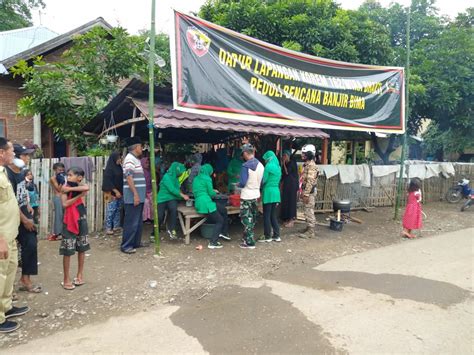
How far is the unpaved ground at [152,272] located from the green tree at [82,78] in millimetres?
3236

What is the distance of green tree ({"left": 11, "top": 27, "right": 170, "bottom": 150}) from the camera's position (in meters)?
7.70

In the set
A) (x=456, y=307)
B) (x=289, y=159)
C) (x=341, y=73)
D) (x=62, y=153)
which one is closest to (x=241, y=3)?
(x=341, y=73)

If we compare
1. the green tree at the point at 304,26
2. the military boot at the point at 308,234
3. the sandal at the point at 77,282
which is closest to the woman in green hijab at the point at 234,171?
the military boot at the point at 308,234

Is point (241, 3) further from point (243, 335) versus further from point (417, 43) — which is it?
point (243, 335)

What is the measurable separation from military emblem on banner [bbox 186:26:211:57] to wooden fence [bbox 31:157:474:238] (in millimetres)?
3092

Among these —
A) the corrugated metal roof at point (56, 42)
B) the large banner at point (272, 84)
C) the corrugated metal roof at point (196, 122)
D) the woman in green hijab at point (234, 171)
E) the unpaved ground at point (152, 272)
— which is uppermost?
the corrugated metal roof at point (56, 42)

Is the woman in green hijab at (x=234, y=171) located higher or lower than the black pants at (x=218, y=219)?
higher

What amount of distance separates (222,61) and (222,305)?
3.71 meters

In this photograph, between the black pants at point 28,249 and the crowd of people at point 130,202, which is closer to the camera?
the crowd of people at point 130,202

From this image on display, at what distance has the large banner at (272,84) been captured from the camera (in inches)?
205

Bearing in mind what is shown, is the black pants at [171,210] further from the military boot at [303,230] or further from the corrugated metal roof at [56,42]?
the corrugated metal roof at [56,42]

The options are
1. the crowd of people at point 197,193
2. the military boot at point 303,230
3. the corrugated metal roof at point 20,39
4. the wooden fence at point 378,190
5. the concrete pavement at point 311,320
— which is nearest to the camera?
the concrete pavement at point 311,320

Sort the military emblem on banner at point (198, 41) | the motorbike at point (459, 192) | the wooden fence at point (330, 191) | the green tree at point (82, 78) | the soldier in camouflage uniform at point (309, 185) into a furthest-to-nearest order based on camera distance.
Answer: the motorbike at point (459, 192) < the green tree at point (82, 78) < the soldier in camouflage uniform at point (309, 185) < the wooden fence at point (330, 191) < the military emblem on banner at point (198, 41)

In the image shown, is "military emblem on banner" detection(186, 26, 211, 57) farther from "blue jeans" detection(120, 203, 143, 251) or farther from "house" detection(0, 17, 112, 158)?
"house" detection(0, 17, 112, 158)
